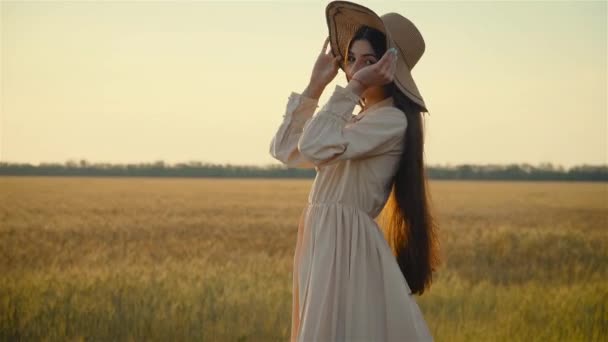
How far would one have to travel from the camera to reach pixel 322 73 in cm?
325

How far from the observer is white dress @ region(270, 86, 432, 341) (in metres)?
3.04

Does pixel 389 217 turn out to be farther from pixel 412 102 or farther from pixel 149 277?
pixel 149 277

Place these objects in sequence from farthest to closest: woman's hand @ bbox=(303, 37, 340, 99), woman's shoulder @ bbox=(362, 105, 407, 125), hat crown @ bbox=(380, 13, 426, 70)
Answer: woman's hand @ bbox=(303, 37, 340, 99), hat crown @ bbox=(380, 13, 426, 70), woman's shoulder @ bbox=(362, 105, 407, 125)

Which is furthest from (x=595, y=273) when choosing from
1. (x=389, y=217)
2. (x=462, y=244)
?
(x=389, y=217)

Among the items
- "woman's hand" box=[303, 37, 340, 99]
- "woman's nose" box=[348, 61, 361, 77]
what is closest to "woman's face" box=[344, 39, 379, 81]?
"woman's nose" box=[348, 61, 361, 77]

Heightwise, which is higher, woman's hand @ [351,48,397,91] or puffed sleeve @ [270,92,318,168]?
woman's hand @ [351,48,397,91]

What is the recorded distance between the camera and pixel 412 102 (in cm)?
313

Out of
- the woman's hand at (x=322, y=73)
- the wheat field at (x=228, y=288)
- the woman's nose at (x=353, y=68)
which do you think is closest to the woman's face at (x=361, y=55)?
the woman's nose at (x=353, y=68)

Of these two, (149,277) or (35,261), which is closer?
(149,277)

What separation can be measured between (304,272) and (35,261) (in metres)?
6.42

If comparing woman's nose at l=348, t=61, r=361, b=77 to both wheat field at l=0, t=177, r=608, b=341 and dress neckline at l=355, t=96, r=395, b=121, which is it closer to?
dress neckline at l=355, t=96, r=395, b=121

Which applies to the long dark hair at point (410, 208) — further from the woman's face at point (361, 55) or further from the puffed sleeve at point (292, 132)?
the puffed sleeve at point (292, 132)

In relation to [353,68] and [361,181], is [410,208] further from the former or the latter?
[353,68]

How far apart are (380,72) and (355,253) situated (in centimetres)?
61
